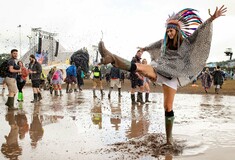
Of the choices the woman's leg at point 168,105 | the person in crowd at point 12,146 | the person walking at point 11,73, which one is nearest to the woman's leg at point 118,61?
the woman's leg at point 168,105

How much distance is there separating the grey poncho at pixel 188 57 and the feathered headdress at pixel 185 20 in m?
0.21

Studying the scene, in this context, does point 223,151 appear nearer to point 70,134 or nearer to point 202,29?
point 202,29

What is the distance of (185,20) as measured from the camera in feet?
18.1

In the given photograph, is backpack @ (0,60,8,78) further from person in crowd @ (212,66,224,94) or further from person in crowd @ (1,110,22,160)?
person in crowd @ (212,66,224,94)

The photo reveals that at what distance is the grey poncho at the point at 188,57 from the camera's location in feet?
17.0

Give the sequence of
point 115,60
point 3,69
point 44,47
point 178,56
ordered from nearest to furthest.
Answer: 1. point 115,60
2. point 178,56
3. point 3,69
4. point 44,47

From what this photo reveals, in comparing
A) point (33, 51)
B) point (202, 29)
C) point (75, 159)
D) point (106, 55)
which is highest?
point (33, 51)

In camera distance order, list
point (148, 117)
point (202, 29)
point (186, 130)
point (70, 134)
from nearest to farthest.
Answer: point (202, 29)
point (70, 134)
point (186, 130)
point (148, 117)

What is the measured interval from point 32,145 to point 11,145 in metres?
0.32

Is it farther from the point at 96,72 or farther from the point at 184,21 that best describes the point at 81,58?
the point at 184,21

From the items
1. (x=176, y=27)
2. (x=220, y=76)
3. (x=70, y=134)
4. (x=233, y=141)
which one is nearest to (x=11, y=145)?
(x=70, y=134)

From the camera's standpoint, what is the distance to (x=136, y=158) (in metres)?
4.53

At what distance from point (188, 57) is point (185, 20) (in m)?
0.63

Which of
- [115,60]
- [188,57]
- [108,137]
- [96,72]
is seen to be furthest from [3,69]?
[96,72]
